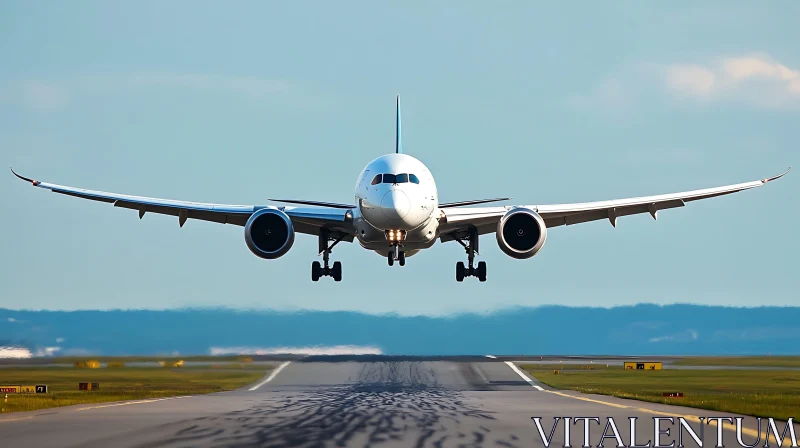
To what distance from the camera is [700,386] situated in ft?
196

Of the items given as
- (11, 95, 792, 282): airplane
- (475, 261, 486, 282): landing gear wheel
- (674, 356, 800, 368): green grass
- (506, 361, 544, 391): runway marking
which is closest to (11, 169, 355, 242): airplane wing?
(11, 95, 792, 282): airplane

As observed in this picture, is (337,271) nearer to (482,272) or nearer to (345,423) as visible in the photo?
(482,272)

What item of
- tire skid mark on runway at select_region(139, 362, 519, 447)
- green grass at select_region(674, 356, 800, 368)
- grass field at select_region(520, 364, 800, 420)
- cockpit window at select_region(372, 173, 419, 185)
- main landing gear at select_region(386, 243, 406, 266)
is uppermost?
cockpit window at select_region(372, 173, 419, 185)

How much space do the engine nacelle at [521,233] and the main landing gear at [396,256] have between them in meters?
4.41

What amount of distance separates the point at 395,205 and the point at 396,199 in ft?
0.84

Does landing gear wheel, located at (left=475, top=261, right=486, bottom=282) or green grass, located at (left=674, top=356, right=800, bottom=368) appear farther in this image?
green grass, located at (left=674, top=356, right=800, bottom=368)

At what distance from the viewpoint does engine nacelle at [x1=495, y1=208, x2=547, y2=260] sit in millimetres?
46062

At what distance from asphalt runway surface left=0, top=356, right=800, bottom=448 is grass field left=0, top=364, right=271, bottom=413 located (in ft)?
13.2

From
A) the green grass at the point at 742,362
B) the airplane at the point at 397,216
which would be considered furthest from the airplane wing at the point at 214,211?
the green grass at the point at 742,362

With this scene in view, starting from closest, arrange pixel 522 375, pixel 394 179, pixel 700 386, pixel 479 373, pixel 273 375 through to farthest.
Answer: pixel 394 179 → pixel 700 386 → pixel 273 375 → pixel 522 375 → pixel 479 373

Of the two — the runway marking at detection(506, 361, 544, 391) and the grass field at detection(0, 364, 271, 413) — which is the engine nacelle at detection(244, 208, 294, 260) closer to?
the grass field at detection(0, 364, 271, 413)

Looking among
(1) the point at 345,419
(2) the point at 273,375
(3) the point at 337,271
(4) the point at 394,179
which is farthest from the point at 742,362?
(1) the point at 345,419

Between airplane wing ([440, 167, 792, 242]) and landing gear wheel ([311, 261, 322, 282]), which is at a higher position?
airplane wing ([440, 167, 792, 242])

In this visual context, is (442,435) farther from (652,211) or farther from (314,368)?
(314,368)
